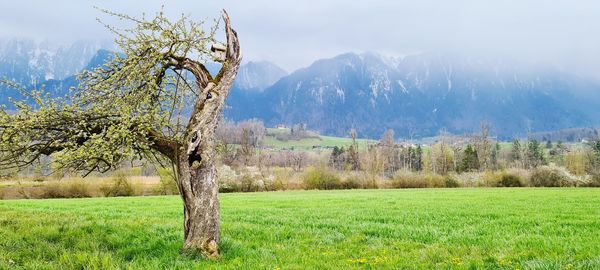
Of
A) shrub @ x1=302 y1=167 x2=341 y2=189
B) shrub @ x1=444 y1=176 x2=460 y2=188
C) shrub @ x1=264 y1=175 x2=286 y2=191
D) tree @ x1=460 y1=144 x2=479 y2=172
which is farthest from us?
tree @ x1=460 y1=144 x2=479 y2=172

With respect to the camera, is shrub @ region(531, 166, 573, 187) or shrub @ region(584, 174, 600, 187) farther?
shrub @ region(531, 166, 573, 187)

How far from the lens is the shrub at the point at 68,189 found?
61.2m

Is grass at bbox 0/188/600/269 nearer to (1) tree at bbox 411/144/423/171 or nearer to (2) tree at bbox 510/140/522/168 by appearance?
(1) tree at bbox 411/144/423/171

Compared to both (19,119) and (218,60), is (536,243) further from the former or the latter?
(19,119)

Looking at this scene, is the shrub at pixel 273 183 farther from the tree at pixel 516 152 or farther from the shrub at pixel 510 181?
the tree at pixel 516 152

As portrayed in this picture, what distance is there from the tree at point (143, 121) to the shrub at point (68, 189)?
54.5 metres

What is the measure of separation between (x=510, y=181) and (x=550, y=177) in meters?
5.97

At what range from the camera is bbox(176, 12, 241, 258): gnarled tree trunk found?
1089cm

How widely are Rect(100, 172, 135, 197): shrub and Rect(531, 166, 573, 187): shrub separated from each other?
6330 cm

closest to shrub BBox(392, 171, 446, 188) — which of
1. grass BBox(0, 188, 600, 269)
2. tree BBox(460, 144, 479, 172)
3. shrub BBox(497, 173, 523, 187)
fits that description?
shrub BBox(497, 173, 523, 187)

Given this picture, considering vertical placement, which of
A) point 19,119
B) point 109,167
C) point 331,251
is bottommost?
point 331,251

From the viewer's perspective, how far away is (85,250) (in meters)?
11.2

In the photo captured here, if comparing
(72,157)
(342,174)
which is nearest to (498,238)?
(72,157)

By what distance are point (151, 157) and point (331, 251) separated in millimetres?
5660
